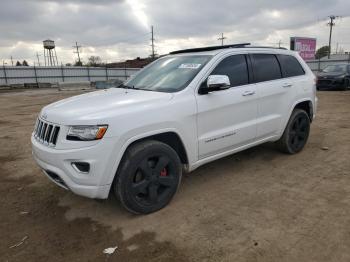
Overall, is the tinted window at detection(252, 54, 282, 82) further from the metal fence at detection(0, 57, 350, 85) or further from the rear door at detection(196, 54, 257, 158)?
the metal fence at detection(0, 57, 350, 85)

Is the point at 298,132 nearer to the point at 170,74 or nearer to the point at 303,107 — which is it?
the point at 303,107

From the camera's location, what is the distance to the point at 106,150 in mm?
3088

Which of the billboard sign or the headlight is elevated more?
the billboard sign

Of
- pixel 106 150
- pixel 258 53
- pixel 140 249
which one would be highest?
pixel 258 53

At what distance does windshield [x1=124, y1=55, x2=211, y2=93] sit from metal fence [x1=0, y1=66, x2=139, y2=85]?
34.7 meters

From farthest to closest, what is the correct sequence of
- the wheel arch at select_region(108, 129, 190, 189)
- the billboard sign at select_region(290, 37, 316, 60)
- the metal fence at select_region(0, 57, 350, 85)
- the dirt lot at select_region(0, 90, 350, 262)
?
the metal fence at select_region(0, 57, 350, 85) < the billboard sign at select_region(290, 37, 316, 60) < the wheel arch at select_region(108, 129, 190, 189) < the dirt lot at select_region(0, 90, 350, 262)

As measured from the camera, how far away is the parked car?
16828 mm

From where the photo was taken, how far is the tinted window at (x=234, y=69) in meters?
4.15

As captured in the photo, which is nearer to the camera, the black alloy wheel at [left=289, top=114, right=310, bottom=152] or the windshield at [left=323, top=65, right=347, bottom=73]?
the black alloy wheel at [left=289, top=114, right=310, bottom=152]

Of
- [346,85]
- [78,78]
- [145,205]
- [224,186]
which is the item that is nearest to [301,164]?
[224,186]

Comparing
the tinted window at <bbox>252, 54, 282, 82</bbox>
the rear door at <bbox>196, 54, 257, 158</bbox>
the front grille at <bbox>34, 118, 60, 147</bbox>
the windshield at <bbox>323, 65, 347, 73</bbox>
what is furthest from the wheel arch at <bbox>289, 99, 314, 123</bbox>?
the windshield at <bbox>323, 65, 347, 73</bbox>

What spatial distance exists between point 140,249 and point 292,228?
1519 millimetres

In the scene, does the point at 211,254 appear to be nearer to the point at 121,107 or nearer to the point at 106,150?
the point at 106,150

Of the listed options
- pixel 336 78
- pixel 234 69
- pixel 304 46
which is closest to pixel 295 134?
pixel 234 69
